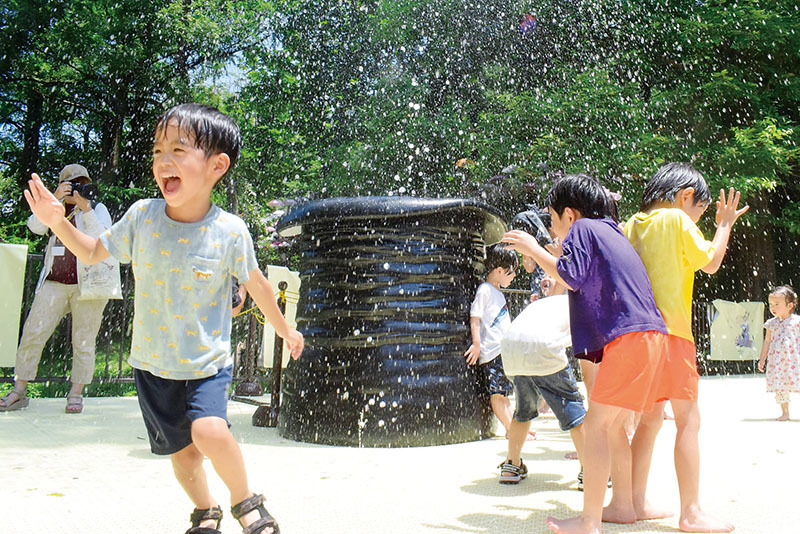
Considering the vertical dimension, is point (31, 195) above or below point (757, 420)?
above

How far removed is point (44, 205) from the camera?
217cm

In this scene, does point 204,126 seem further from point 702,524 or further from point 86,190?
point 86,190

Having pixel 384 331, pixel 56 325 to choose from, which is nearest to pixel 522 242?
pixel 384 331

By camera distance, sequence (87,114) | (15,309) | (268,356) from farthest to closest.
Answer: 1. (87,114)
2. (268,356)
3. (15,309)

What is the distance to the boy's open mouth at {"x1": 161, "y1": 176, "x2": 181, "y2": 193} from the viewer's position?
7.34 ft

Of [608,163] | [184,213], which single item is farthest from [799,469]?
[608,163]

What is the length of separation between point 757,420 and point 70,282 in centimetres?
599

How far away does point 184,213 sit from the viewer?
2.35m

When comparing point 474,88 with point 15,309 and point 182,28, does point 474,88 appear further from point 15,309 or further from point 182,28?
point 15,309

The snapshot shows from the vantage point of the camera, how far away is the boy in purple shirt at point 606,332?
7.82ft

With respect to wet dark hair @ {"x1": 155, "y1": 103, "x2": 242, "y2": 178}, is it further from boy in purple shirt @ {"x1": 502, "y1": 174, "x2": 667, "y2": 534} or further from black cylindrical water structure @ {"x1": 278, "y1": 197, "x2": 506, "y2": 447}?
black cylindrical water structure @ {"x1": 278, "y1": 197, "x2": 506, "y2": 447}

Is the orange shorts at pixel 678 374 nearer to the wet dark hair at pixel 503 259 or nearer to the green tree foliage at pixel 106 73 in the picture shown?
the wet dark hair at pixel 503 259

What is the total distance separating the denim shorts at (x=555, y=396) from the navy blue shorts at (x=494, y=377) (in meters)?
1.12

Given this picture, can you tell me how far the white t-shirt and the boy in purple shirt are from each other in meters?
1.87
